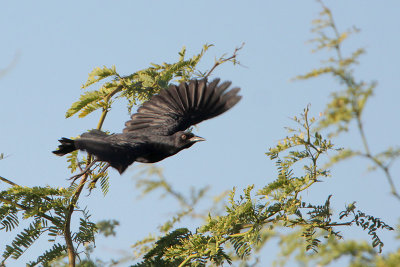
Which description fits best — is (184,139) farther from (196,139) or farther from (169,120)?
(169,120)

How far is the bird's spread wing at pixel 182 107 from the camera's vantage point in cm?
588

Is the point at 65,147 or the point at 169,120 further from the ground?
the point at 169,120

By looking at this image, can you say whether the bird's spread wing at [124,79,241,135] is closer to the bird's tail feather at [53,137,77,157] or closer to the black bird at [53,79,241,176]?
the black bird at [53,79,241,176]

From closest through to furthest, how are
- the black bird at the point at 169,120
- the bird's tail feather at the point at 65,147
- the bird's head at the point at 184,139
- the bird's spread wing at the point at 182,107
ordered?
the bird's tail feather at the point at 65,147 < the black bird at the point at 169,120 < the bird's spread wing at the point at 182,107 < the bird's head at the point at 184,139

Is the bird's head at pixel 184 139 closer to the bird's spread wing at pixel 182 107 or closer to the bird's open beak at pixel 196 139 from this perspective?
the bird's open beak at pixel 196 139

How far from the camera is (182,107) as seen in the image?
6.24m

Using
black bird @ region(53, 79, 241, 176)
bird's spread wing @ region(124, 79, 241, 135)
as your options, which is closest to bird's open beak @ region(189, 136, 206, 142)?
black bird @ region(53, 79, 241, 176)

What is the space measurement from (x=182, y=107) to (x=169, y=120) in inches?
11.8

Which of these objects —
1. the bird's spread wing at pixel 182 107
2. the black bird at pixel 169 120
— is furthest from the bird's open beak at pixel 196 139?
the bird's spread wing at pixel 182 107

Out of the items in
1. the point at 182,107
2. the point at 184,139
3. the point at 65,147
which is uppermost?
the point at 182,107

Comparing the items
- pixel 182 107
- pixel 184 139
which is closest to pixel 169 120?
pixel 182 107

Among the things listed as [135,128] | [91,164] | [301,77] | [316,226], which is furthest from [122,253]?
[301,77]

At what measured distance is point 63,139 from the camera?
16.1ft

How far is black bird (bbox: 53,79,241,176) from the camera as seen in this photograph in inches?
218
